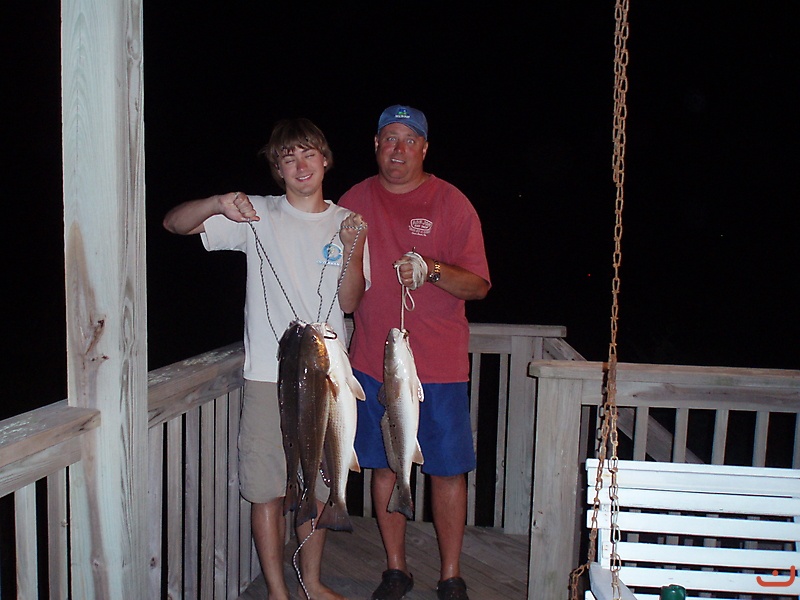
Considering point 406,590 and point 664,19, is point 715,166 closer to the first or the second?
point 664,19

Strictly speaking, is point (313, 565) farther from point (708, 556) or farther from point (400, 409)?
point (708, 556)

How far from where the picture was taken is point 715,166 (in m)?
34.3

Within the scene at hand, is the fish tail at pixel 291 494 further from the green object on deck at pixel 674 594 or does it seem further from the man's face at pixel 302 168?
the green object on deck at pixel 674 594

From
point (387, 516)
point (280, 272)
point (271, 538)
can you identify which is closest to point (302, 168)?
point (280, 272)

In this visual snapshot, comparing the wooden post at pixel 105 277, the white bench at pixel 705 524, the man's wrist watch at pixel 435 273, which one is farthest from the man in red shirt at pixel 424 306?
the wooden post at pixel 105 277

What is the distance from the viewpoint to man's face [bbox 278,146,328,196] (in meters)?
2.45

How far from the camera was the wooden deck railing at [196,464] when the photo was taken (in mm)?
1596

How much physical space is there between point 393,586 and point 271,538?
2.31 ft

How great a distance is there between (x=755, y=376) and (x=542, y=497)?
2.98ft

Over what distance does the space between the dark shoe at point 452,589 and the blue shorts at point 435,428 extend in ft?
1.71

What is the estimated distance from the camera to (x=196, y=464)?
249 centimetres

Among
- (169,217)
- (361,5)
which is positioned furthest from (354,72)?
(169,217)

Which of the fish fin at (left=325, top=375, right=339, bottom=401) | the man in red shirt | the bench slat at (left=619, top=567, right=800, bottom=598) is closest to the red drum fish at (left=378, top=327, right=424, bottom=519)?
the fish fin at (left=325, top=375, right=339, bottom=401)

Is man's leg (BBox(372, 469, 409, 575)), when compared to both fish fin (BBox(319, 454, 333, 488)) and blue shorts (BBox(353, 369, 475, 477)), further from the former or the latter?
fish fin (BBox(319, 454, 333, 488))
